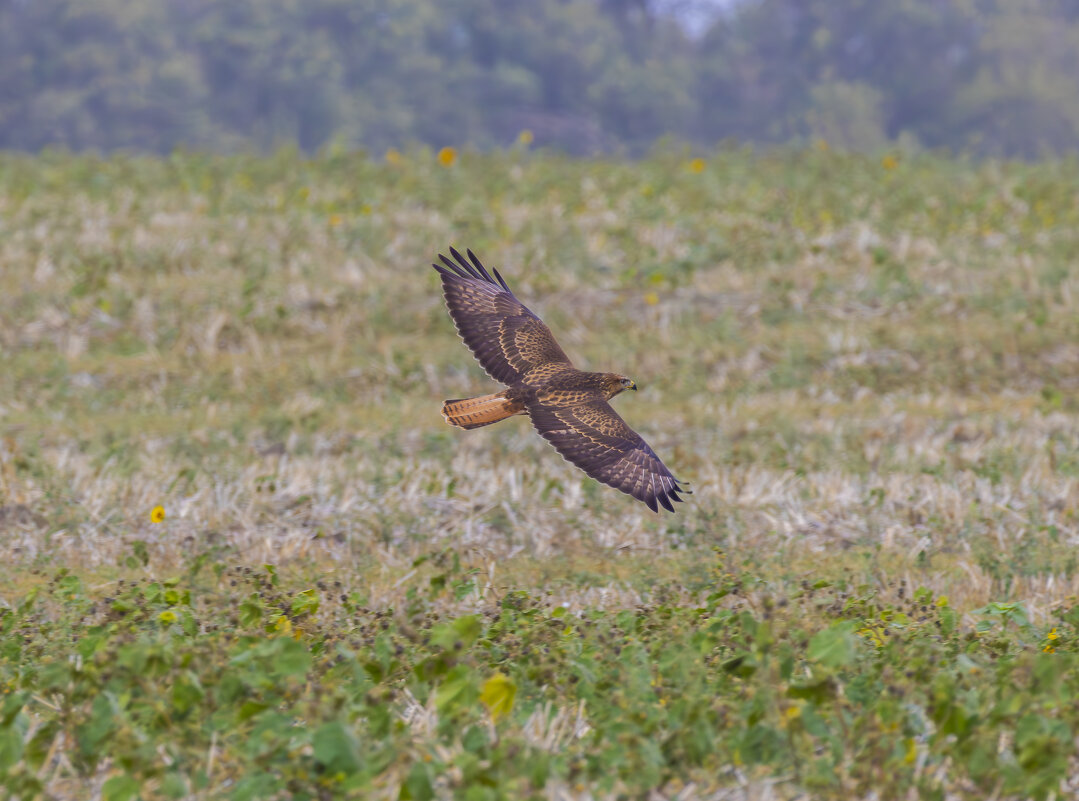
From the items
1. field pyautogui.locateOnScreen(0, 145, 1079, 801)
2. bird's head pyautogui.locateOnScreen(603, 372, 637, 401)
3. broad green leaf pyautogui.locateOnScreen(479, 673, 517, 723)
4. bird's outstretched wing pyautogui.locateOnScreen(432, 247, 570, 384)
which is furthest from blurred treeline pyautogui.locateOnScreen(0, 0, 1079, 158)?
broad green leaf pyautogui.locateOnScreen(479, 673, 517, 723)

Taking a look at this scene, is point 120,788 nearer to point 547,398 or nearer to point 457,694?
point 457,694

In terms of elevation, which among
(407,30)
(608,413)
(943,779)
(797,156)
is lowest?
(943,779)

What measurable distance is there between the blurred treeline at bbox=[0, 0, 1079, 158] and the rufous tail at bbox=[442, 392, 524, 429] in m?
35.7

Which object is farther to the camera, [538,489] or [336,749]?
[538,489]

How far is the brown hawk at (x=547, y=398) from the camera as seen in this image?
6.14 meters

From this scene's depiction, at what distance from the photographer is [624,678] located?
4.73 metres

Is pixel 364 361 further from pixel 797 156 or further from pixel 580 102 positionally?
pixel 580 102

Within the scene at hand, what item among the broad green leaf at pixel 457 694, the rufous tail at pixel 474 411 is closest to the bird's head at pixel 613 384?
the rufous tail at pixel 474 411

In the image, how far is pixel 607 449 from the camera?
6188 millimetres

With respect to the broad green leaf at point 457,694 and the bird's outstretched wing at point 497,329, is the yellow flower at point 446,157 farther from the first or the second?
the broad green leaf at point 457,694

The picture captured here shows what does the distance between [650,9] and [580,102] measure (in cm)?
763

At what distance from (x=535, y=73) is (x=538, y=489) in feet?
126

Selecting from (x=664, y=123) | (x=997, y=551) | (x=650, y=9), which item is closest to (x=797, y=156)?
(x=997, y=551)

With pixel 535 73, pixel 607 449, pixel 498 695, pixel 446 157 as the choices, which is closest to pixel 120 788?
pixel 498 695
